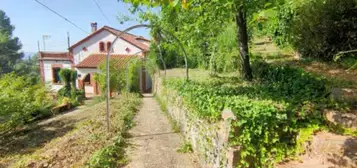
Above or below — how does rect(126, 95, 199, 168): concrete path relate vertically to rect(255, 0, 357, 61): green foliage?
below

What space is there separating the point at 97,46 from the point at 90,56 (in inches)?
55.2

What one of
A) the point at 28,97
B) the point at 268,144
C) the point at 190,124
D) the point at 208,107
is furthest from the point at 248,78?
the point at 28,97

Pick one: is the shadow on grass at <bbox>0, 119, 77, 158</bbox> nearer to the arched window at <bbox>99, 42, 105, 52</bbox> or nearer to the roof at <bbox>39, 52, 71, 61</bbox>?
the arched window at <bbox>99, 42, 105, 52</bbox>

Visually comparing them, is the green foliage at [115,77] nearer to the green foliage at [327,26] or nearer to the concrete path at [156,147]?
the concrete path at [156,147]

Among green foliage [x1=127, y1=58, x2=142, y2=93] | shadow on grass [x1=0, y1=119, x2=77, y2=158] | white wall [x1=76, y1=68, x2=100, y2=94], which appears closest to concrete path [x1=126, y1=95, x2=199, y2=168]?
shadow on grass [x1=0, y1=119, x2=77, y2=158]

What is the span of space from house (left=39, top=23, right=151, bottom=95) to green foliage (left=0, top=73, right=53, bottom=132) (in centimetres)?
972

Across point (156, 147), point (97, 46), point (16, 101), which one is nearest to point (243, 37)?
point (156, 147)

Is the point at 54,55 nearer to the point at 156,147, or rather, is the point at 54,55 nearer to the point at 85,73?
the point at 85,73

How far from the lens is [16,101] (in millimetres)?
10391

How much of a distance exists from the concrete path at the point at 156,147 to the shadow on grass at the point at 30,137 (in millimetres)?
3612

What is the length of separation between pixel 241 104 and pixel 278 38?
6580 millimetres

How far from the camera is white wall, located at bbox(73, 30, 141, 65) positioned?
2370 centimetres

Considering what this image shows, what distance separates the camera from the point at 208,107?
4.34m

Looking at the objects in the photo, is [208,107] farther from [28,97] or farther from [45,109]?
[45,109]
